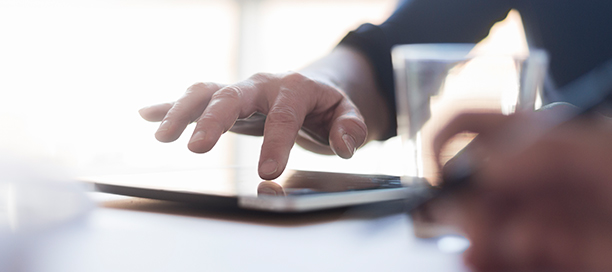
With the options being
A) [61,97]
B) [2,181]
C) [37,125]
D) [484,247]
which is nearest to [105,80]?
[61,97]

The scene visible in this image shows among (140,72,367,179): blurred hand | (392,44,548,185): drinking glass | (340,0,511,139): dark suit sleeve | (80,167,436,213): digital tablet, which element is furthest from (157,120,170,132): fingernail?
(340,0,511,139): dark suit sleeve

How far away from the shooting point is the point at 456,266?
0.54ft

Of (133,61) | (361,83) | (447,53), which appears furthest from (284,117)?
(133,61)

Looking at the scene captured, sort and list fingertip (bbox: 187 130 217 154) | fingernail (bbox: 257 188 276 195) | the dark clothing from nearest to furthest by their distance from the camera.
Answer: fingernail (bbox: 257 188 276 195), fingertip (bbox: 187 130 217 154), the dark clothing

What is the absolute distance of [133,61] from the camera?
233 cm

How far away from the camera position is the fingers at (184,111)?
43 centimetres

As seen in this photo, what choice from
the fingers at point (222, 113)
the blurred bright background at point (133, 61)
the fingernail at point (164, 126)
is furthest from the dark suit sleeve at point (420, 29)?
the blurred bright background at point (133, 61)

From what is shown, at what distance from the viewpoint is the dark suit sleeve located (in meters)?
0.75

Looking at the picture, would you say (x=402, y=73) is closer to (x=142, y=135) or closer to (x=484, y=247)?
(x=484, y=247)

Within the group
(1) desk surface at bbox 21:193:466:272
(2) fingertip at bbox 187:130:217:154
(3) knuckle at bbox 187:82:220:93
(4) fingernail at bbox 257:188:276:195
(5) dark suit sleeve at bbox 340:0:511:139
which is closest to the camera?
(1) desk surface at bbox 21:193:466:272

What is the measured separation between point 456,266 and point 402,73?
0.48ft

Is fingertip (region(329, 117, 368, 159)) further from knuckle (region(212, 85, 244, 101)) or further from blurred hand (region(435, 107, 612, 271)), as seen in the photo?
blurred hand (region(435, 107, 612, 271))

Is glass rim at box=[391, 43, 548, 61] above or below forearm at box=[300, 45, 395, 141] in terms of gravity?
below

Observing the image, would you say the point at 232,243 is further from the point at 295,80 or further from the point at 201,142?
the point at 295,80
